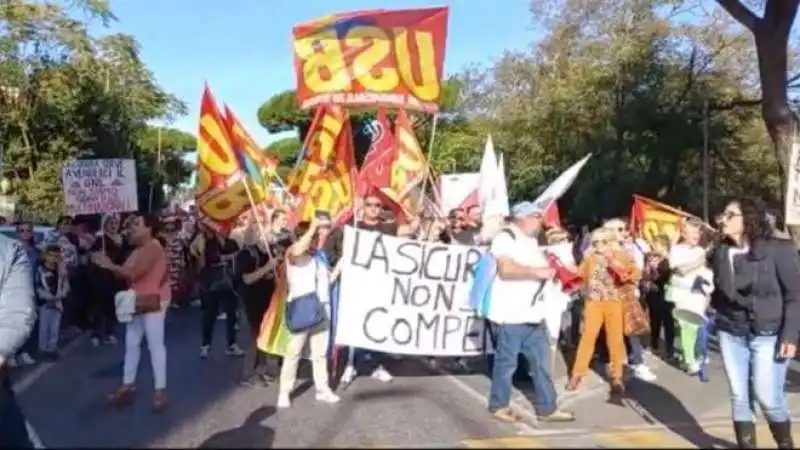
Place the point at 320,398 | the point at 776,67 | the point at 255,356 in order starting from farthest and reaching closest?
the point at 776,67 < the point at 255,356 < the point at 320,398

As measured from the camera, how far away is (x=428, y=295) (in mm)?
9992

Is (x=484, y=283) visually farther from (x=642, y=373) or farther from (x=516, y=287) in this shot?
(x=642, y=373)

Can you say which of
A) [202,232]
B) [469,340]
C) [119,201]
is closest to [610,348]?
[469,340]

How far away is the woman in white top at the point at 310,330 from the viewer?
9172 mm

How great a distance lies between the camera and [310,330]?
30.4 ft

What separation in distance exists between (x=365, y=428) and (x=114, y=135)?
31536 mm

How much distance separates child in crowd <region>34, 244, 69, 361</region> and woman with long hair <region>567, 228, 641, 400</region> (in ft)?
18.9

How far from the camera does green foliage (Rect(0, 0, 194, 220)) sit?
31453mm

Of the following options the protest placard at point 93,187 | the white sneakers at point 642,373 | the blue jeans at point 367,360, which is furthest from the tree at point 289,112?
the white sneakers at point 642,373

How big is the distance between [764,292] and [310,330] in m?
3.72

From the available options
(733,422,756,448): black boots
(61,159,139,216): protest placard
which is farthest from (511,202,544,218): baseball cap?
(61,159,139,216): protest placard

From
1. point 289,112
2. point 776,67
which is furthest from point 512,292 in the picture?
point 289,112

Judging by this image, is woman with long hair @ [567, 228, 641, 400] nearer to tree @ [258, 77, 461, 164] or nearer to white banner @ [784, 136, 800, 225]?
white banner @ [784, 136, 800, 225]

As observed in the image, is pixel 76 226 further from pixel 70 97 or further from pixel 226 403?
pixel 70 97
